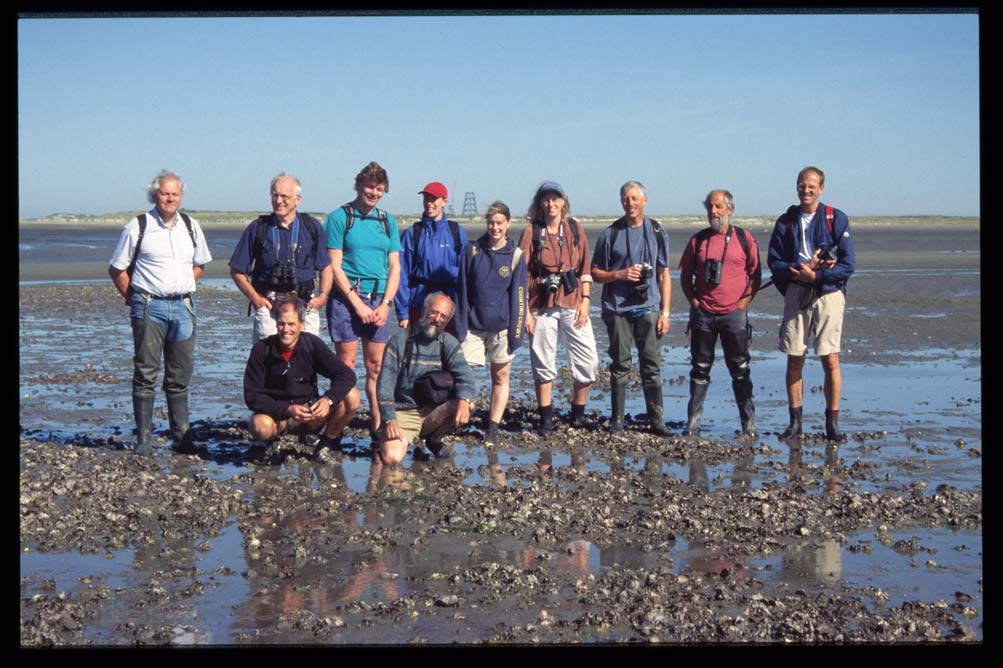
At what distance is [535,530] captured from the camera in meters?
7.80

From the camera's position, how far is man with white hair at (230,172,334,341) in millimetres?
9711

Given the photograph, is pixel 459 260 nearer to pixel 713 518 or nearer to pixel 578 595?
pixel 713 518

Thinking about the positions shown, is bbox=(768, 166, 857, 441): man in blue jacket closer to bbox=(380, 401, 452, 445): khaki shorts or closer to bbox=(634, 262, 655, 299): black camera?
bbox=(634, 262, 655, 299): black camera

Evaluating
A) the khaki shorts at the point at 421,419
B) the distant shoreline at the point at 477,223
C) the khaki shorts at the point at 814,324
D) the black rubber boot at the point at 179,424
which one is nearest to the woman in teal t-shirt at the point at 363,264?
the khaki shorts at the point at 421,419

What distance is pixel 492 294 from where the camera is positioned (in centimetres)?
1027

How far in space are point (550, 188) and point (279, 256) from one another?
8.67 ft

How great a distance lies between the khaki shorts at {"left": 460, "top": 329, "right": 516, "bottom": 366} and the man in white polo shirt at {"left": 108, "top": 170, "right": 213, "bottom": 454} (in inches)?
A: 95.1

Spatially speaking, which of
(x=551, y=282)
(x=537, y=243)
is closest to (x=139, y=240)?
(x=537, y=243)

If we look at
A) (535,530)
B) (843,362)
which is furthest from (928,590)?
(843,362)

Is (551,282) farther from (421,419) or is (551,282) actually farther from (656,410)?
(421,419)

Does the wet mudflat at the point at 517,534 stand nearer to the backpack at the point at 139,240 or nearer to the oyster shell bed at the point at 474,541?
the oyster shell bed at the point at 474,541

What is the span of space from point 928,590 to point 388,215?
5593mm

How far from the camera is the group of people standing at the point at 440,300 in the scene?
963 centimetres

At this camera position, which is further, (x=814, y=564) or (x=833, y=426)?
(x=833, y=426)
